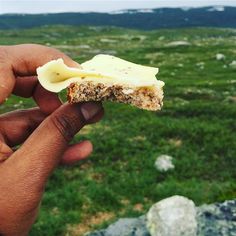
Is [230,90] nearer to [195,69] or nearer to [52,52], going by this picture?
[195,69]

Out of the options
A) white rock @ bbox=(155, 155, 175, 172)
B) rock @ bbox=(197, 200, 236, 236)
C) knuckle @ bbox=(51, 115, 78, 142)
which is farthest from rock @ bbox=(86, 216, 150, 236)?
knuckle @ bbox=(51, 115, 78, 142)

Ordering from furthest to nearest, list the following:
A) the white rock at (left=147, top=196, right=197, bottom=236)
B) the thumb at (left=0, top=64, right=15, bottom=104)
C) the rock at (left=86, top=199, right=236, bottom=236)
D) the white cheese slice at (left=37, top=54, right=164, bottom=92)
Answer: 1. the white rock at (left=147, top=196, right=197, bottom=236)
2. the rock at (left=86, top=199, right=236, bottom=236)
3. the thumb at (left=0, top=64, right=15, bottom=104)
4. the white cheese slice at (left=37, top=54, right=164, bottom=92)

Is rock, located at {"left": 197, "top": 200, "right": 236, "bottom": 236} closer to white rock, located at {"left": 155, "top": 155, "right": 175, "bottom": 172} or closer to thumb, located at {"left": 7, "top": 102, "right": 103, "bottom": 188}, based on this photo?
thumb, located at {"left": 7, "top": 102, "right": 103, "bottom": 188}

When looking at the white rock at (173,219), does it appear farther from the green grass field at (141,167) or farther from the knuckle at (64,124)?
the knuckle at (64,124)

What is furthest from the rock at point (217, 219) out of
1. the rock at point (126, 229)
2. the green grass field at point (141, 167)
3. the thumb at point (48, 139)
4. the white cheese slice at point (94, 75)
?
the thumb at point (48, 139)

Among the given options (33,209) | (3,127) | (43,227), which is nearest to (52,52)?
(3,127)

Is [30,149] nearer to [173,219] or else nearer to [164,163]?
[173,219]
